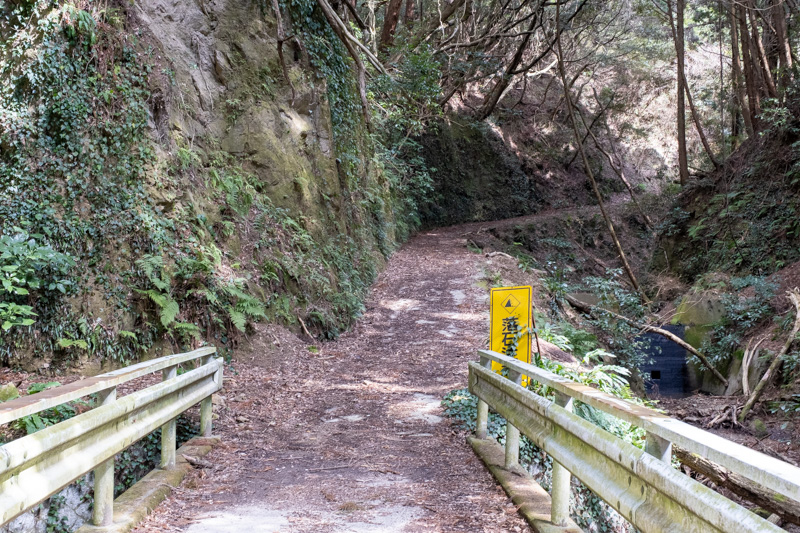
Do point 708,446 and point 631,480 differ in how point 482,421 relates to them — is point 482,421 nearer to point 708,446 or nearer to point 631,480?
point 631,480

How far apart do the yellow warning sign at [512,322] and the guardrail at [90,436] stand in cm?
305

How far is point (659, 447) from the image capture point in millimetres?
2363

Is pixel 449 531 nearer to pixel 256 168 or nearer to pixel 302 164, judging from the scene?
pixel 256 168

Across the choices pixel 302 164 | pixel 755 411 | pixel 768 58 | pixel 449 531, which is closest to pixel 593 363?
pixel 755 411

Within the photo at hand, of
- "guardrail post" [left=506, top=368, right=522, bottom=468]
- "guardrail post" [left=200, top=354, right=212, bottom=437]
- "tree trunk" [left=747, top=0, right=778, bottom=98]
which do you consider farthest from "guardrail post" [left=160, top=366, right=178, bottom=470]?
"tree trunk" [left=747, top=0, right=778, bottom=98]

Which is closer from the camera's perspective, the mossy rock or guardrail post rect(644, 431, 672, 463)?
guardrail post rect(644, 431, 672, 463)

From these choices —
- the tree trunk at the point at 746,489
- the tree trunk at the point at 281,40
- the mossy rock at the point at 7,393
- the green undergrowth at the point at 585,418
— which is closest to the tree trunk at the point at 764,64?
the tree trunk at the point at 281,40

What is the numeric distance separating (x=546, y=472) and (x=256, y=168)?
895cm

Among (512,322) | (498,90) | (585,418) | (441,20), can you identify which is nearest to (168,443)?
(512,322)

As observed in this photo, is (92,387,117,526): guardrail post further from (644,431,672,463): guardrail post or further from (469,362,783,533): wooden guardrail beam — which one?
(644,431,672,463): guardrail post

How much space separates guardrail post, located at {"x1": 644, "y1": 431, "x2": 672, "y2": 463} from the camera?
7.65ft

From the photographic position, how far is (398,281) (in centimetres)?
1686

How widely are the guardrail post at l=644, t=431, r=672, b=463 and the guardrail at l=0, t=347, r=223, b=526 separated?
252cm

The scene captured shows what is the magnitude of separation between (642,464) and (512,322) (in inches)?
149
